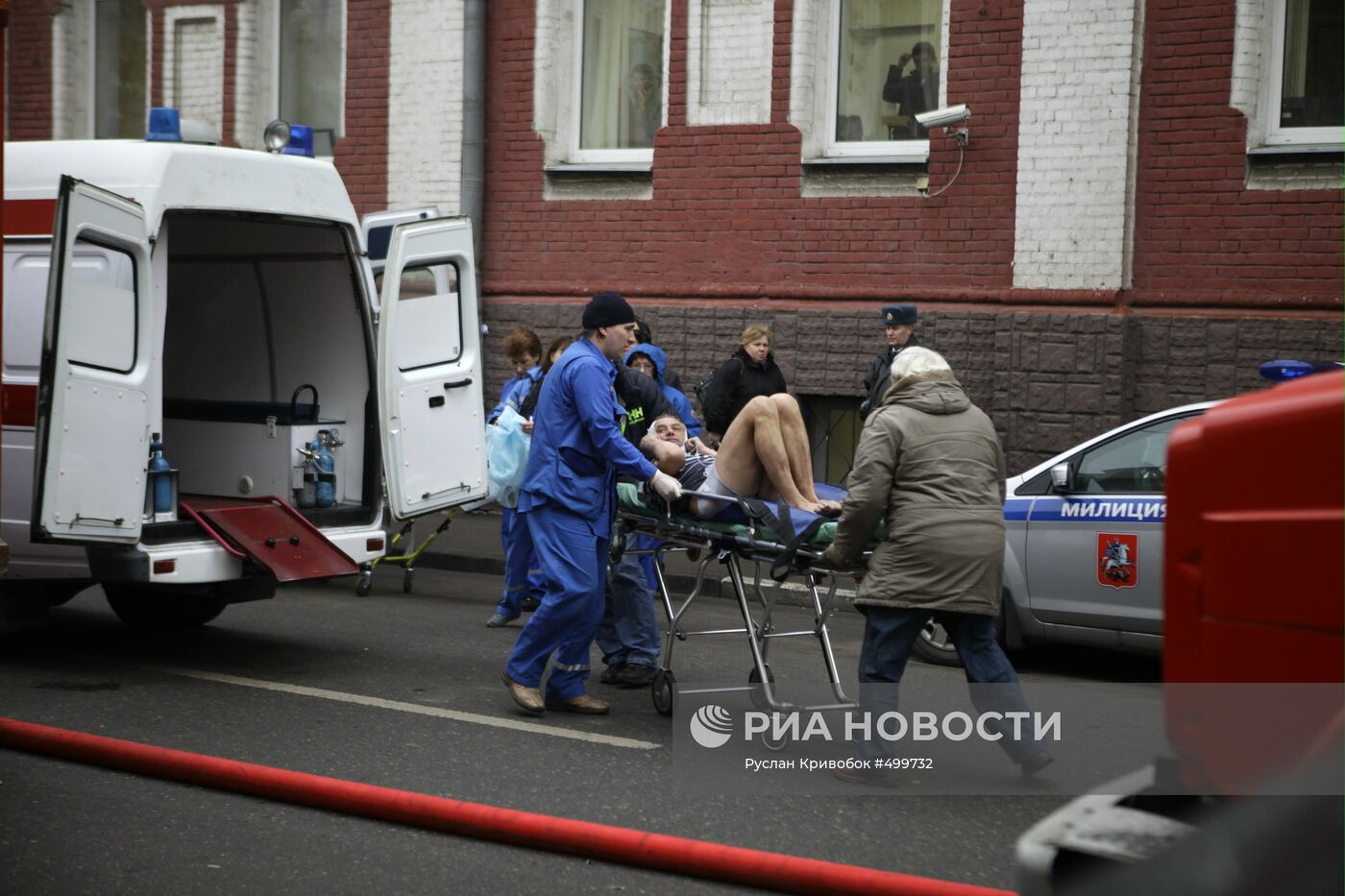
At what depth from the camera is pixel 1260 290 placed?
12.5 metres

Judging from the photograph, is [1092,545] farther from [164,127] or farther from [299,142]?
[164,127]

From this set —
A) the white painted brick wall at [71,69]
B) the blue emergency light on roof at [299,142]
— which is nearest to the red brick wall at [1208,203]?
the blue emergency light on roof at [299,142]

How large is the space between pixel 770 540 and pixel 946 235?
7.43 meters

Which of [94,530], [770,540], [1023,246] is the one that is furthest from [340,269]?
[1023,246]

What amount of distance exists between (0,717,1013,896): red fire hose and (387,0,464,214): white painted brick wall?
1022 centimetres

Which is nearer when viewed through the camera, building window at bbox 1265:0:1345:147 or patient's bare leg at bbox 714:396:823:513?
patient's bare leg at bbox 714:396:823:513

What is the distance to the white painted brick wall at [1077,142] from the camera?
12.8 m

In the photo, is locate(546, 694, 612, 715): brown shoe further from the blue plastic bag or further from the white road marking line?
the blue plastic bag

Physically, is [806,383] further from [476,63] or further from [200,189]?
[200,189]

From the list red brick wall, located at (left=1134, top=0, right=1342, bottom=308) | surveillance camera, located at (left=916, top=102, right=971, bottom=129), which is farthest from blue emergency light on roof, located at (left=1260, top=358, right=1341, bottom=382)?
surveillance camera, located at (left=916, top=102, right=971, bottom=129)

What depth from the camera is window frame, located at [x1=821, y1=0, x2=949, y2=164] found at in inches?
540

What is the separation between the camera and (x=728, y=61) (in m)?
14.5

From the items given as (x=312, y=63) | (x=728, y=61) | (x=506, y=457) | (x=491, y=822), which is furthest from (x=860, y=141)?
(x=491, y=822)

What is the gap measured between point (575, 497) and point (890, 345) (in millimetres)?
5595
